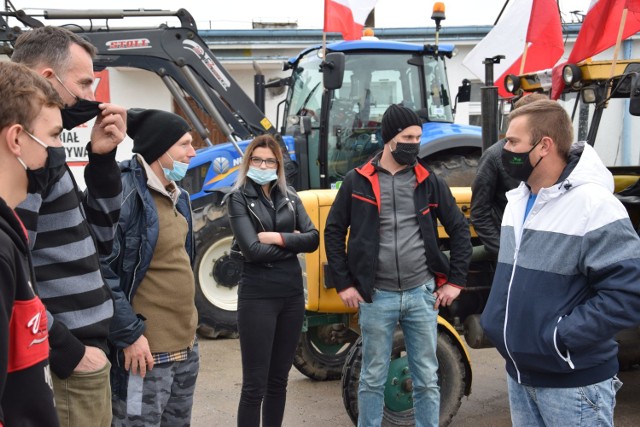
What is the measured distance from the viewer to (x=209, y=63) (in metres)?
7.86

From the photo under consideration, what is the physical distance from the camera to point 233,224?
12.8 ft

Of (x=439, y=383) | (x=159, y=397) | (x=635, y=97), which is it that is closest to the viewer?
(x=159, y=397)

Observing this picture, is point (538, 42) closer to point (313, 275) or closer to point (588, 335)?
point (313, 275)

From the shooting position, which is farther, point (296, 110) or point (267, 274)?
point (296, 110)

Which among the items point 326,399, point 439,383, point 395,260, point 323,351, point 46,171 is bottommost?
point 326,399

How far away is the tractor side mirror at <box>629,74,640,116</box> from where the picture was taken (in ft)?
13.9

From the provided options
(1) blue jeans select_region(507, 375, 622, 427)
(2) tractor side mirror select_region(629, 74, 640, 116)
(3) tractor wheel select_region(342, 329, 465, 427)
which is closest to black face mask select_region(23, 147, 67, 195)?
(1) blue jeans select_region(507, 375, 622, 427)

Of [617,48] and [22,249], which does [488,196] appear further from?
[22,249]

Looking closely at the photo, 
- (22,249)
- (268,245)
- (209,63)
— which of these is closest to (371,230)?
(268,245)

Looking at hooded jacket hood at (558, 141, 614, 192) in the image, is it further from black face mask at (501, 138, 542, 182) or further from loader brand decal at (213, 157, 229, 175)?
loader brand decal at (213, 157, 229, 175)

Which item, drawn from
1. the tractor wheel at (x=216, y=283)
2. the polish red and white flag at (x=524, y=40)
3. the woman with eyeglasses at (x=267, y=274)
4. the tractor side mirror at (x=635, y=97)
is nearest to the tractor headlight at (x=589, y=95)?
the tractor side mirror at (x=635, y=97)

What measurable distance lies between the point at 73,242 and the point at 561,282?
1.58 m

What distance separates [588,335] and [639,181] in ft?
8.31

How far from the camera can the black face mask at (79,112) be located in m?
2.40
